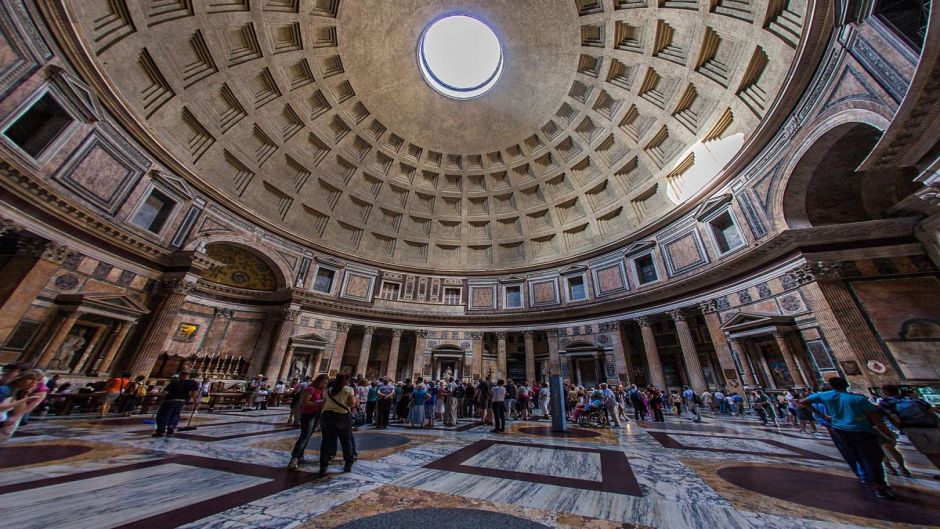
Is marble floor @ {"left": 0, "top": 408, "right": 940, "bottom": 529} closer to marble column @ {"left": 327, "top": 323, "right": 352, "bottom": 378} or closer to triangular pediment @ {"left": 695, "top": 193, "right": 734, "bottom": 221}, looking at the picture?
triangular pediment @ {"left": 695, "top": 193, "right": 734, "bottom": 221}

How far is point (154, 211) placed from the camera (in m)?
14.2

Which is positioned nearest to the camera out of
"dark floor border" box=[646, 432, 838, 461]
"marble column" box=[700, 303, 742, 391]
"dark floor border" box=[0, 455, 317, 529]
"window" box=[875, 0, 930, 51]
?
"dark floor border" box=[0, 455, 317, 529]

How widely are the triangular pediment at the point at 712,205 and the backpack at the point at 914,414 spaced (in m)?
13.4

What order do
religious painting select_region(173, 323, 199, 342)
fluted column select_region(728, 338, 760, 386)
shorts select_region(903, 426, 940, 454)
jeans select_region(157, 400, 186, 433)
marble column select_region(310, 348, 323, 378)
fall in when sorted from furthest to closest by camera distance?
marble column select_region(310, 348, 323, 378) < religious painting select_region(173, 323, 199, 342) < fluted column select_region(728, 338, 760, 386) < jeans select_region(157, 400, 186, 433) < shorts select_region(903, 426, 940, 454)

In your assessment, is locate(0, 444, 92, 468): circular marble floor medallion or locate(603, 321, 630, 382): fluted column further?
locate(603, 321, 630, 382): fluted column

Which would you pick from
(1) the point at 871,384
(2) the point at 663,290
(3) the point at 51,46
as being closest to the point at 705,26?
(2) the point at 663,290

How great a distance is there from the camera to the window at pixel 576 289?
21.6 m

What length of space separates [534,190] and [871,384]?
20.3 meters

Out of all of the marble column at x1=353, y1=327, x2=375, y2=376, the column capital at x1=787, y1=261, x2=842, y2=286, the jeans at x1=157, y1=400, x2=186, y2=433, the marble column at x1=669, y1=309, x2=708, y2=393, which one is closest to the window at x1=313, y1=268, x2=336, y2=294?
the marble column at x1=353, y1=327, x2=375, y2=376

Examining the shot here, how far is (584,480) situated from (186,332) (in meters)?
20.4

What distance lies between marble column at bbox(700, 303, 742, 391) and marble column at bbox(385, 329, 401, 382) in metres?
18.9

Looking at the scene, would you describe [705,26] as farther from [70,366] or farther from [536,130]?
[70,366]

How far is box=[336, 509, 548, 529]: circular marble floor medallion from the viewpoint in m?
2.41

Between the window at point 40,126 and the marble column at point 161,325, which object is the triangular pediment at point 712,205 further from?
the window at point 40,126
